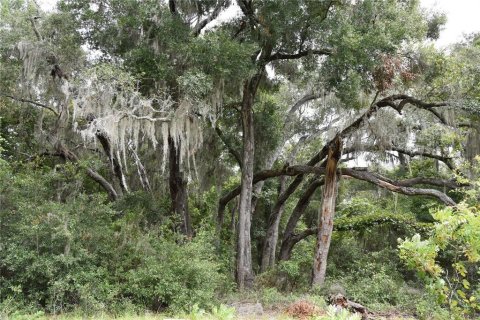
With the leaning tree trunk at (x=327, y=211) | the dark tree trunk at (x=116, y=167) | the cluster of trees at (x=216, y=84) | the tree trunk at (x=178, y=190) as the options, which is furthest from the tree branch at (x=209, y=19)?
the leaning tree trunk at (x=327, y=211)

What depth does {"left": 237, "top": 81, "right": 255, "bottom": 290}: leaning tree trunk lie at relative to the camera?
11956mm

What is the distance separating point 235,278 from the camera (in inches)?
490

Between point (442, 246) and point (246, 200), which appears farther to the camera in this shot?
point (246, 200)

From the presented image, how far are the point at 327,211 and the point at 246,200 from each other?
2170 mm

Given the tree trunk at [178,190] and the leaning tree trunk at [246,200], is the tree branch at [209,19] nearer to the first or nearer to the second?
the leaning tree trunk at [246,200]

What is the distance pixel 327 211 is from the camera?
11.8 m

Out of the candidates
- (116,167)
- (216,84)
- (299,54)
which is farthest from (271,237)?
(216,84)

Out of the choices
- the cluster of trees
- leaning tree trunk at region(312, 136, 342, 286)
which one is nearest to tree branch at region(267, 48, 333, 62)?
the cluster of trees

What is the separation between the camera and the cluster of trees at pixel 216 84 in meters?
9.72

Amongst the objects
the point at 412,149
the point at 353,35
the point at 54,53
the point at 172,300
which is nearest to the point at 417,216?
the point at 412,149

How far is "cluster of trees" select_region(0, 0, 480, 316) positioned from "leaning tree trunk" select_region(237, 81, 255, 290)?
0.12 ft

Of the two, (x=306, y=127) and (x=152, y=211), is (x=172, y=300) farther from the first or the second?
(x=306, y=127)

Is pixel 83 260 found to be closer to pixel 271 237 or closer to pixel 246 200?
pixel 246 200

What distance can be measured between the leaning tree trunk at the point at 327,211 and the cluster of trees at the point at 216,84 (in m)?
0.03
